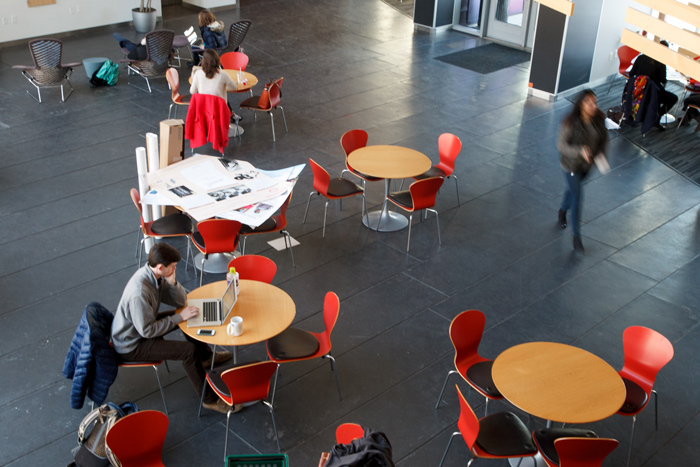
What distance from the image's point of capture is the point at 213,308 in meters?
4.75

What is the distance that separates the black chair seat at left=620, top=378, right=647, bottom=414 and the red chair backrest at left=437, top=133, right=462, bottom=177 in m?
3.39

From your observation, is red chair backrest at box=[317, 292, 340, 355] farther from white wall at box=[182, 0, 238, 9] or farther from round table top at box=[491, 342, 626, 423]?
white wall at box=[182, 0, 238, 9]

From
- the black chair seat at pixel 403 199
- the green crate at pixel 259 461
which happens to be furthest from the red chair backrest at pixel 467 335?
the black chair seat at pixel 403 199

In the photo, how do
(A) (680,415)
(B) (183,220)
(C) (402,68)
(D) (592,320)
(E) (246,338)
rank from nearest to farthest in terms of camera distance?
(E) (246,338), (A) (680,415), (D) (592,320), (B) (183,220), (C) (402,68)

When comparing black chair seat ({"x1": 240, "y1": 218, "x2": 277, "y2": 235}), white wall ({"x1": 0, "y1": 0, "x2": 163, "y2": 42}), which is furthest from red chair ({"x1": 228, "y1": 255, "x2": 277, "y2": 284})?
white wall ({"x1": 0, "y1": 0, "x2": 163, "y2": 42})

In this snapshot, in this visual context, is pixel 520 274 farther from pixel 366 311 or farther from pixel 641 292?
pixel 366 311

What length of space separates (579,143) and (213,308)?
4.06 m

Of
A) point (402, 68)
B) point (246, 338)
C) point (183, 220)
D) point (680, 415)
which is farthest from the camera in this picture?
point (402, 68)

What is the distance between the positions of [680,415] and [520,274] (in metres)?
2.03

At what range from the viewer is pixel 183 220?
Result: 249 inches

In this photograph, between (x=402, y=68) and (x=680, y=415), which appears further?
(x=402, y=68)

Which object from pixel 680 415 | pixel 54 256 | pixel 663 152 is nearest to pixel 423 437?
pixel 680 415

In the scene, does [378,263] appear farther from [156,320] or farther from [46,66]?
[46,66]

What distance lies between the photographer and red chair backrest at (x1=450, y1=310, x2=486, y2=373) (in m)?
4.67
